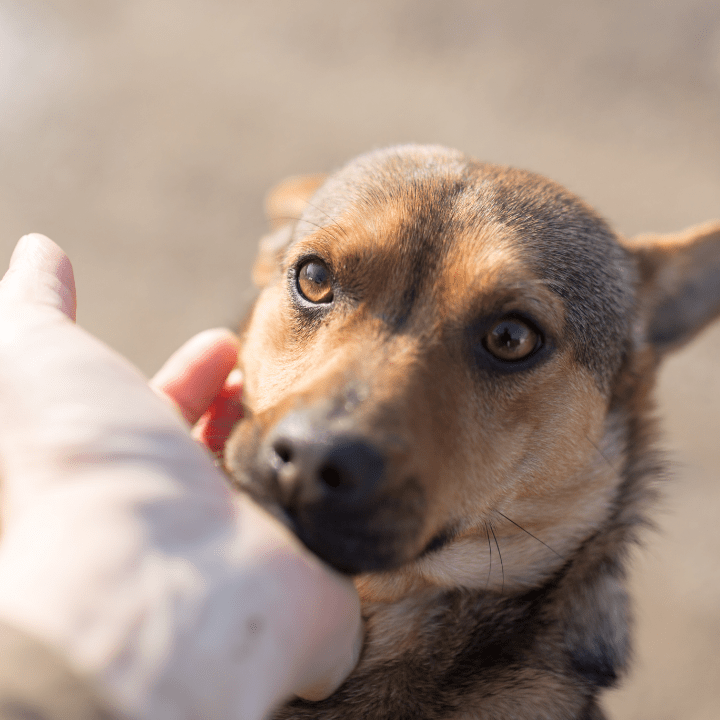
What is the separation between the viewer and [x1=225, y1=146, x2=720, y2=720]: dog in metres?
2.59

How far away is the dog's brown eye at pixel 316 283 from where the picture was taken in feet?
9.95

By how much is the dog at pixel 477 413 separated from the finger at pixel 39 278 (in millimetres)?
905

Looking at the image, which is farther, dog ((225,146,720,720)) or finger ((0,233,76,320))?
dog ((225,146,720,720))

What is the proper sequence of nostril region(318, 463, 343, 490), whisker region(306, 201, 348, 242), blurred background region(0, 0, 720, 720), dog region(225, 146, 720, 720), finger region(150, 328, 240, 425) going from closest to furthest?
nostril region(318, 463, 343, 490)
dog region(225, 146, 720, 720)
whisker region(306, 201, 348, 242)
finger region(150, 328, 240, 425)
blurred background region(0, 0, 720, 720)

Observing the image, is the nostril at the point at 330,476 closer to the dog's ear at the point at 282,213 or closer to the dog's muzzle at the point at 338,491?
the dog's muzzle at the point at 338,491

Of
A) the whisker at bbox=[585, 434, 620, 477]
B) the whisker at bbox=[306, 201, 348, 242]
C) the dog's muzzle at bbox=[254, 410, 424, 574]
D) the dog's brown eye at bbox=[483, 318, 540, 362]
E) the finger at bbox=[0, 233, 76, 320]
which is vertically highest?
the whisker at bbox=[306, 201, 348, 242]

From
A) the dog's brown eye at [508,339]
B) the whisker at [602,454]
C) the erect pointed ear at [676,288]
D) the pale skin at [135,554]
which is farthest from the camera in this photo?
the erect pointed ear at [676,288]

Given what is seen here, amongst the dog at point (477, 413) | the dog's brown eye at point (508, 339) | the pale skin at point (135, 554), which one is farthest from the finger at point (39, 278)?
the dog's brown eye at point (508, 339)

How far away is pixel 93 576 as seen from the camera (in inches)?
70.8

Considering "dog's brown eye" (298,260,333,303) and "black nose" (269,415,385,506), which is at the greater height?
"dog's brown eye" (298,260,333,303)

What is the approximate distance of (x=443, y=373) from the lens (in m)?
2.64

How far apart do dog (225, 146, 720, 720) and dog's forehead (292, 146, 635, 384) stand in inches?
0.4

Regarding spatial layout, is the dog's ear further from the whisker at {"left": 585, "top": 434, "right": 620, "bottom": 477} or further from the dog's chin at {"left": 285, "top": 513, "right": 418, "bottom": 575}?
the dog's chin at {"left": 285, "top": 513, "right": 418, "bottom": 575}

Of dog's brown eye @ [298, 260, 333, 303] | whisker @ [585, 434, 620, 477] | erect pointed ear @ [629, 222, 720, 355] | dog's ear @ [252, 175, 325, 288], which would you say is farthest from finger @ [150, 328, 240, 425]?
erect pointed ear @ [629, 222, 720, 355]
